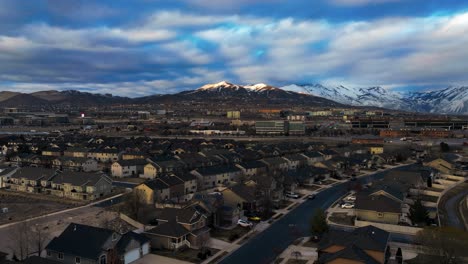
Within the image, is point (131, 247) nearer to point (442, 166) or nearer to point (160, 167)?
point (160, 167)

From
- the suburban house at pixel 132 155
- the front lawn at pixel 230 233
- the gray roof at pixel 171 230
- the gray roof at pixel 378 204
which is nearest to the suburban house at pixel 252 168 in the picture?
the suburban house at pixel 132 155

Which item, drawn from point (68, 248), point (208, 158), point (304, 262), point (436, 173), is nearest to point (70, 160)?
point (208, 158)

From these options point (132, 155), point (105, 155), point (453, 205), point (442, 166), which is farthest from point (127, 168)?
point (442, 166)

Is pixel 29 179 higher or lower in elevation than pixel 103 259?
higher

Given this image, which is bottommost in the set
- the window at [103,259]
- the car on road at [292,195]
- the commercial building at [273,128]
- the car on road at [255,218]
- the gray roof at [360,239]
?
the car on road at [255,218]

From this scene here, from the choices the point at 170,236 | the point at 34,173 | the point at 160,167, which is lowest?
the point at 170,236

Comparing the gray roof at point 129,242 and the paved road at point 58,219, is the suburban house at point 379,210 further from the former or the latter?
the paved road at point 58,219

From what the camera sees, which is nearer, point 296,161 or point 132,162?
point 132,162
